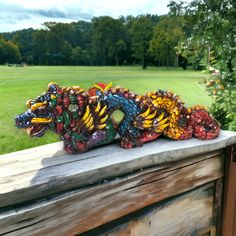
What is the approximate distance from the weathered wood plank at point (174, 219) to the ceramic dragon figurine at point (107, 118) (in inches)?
7.5

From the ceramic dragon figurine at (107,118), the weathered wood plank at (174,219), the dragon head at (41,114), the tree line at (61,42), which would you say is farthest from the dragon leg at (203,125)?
the tree line at (61,42)

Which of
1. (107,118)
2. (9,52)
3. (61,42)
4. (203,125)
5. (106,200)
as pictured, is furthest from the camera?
(61,42)

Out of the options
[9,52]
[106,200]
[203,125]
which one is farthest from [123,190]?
[9,52]

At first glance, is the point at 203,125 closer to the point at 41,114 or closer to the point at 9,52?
the point at 41,114

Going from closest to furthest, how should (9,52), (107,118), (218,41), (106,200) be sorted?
(106,200) → (107,118) → (9,52) → (218,41)

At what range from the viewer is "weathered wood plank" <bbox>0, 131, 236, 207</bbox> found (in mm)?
733

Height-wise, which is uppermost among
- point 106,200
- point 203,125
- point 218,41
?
point 218,41

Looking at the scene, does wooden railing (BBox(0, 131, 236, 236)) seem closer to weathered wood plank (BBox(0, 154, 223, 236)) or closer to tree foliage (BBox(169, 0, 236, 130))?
weathered wood plank (BBox(0, 154, 223, 236))

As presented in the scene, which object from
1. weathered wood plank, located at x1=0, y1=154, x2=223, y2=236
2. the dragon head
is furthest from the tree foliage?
the dragon head

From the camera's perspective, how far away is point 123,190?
88 cm

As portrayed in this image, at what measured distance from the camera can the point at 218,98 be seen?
2762 mm

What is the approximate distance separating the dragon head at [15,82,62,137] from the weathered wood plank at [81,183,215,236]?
0.29m

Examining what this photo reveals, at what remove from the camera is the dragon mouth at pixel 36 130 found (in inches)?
34.1

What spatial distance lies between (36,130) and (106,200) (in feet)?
0.81
